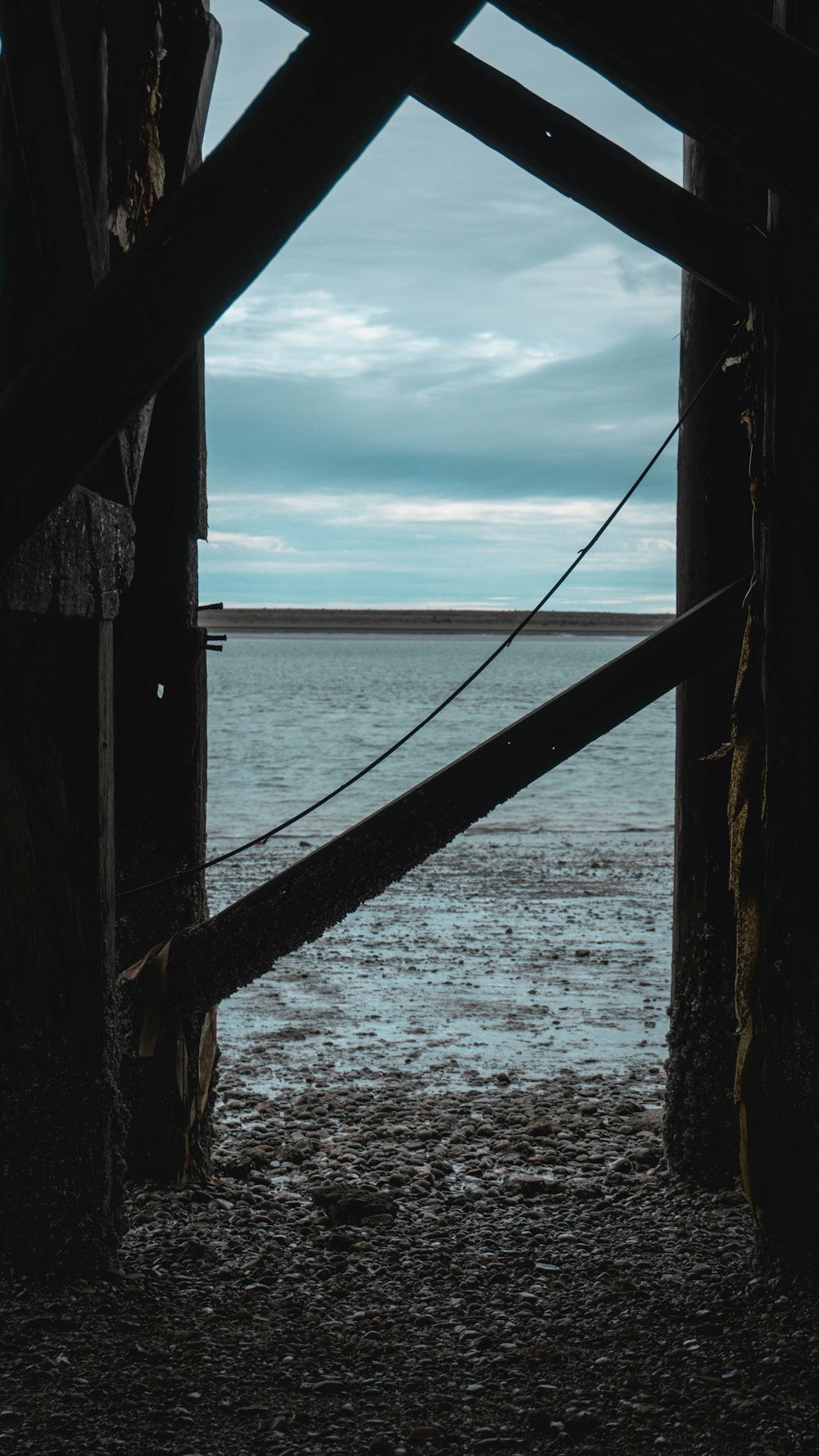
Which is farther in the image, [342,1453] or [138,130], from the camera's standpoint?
[138,130]

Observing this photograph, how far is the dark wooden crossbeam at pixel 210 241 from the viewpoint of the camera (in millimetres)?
1968

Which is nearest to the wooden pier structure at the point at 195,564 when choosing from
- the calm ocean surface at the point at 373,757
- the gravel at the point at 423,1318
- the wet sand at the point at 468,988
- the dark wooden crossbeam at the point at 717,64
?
the dark wooden crossbeam at the point at 717,64

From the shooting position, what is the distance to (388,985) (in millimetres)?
7016

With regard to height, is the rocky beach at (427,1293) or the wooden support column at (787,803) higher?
the wooden support column at (787,803)

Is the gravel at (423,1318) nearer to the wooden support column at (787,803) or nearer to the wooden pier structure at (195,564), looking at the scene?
the wooden pier structure at (195,564)

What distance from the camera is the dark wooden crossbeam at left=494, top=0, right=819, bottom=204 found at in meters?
1.92

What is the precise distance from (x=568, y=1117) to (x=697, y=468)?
2.47 meters

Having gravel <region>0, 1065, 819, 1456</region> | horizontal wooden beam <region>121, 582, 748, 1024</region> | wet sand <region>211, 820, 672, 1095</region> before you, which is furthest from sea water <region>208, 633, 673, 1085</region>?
horizontal wooden beam <region>121, 582, 748, 1024</region>

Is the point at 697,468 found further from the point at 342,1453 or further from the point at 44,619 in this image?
the point at 342,1453

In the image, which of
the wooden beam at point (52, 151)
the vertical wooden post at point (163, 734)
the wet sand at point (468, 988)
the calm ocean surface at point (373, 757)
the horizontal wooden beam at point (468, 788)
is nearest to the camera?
the wooden beam at point (52, 151)

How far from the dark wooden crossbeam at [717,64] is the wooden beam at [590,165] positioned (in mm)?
1139

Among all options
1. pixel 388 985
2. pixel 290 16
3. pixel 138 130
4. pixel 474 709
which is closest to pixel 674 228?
pixel 290 16

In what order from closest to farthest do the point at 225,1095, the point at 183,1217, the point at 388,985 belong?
the point at 183,1217 → the point at 225,1095 → the point at 388,985

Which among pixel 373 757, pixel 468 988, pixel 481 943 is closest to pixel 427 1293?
pixel 468 988
